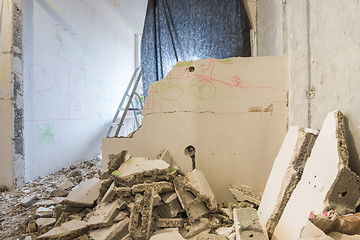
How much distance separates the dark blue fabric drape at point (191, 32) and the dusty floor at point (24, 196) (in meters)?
1.94

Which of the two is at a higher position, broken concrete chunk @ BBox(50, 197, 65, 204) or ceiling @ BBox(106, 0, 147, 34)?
ceiling @ BBox(106, 0, 147, 34)

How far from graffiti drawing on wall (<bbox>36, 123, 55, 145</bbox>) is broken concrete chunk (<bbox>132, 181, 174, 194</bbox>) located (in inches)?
91.3

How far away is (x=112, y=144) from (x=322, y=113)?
191cm

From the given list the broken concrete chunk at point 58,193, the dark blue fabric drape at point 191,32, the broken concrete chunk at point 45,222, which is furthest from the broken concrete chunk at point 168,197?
the dark blue fabric drape at point 191,32

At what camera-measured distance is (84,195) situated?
198 cm

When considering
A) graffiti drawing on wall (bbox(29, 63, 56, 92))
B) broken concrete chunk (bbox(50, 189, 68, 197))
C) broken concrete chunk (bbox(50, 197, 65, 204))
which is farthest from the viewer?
graffiti drawing on wall (bbox(29, 63, 56, 92))

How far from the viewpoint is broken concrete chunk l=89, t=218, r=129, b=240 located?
150cm

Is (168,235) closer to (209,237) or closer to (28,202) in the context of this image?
(209,237)

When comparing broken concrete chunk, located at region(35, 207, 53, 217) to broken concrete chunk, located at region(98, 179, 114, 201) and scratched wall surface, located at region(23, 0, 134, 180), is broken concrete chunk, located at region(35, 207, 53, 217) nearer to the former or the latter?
broken concrete chunk, located at region(98, 179, 114, 201)

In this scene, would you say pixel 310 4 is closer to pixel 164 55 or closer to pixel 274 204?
pixel 274 204

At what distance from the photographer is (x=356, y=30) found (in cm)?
112

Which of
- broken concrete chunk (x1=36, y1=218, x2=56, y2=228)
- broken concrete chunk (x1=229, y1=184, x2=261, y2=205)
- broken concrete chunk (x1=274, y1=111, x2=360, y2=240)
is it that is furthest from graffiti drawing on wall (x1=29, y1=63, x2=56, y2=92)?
broken concrete chunk (x1=274, y1=111, x2=360, y2=240)

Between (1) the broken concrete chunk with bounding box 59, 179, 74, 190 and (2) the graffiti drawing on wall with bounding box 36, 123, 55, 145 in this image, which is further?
(2) the graffiti drawing on wall with bounding box 36, 123, 55, 145

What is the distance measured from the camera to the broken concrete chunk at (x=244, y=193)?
72.6 inches
